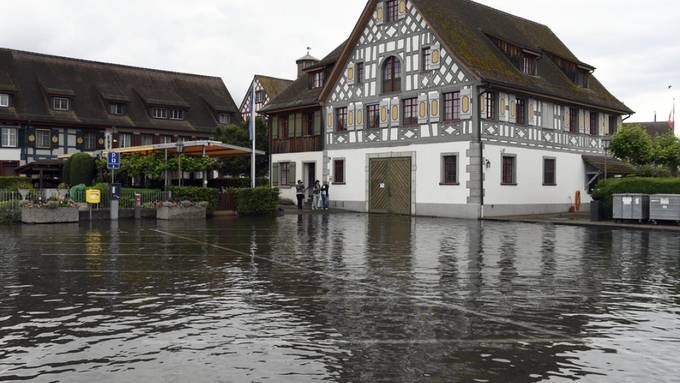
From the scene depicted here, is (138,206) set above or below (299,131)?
below

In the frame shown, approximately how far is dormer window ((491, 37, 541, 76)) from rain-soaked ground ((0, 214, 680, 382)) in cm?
1990

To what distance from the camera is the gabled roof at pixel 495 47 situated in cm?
3045

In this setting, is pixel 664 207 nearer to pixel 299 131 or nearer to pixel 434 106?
pixel 434 106

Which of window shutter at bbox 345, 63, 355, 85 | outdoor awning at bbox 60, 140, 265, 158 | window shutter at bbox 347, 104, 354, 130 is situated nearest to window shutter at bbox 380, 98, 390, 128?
window shutter at bbox 347, 104, 354, 130

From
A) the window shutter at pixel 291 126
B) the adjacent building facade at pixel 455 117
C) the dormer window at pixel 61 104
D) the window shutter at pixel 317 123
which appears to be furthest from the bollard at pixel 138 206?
the dormer window at pixel 61 104

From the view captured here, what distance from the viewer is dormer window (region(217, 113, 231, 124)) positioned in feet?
184

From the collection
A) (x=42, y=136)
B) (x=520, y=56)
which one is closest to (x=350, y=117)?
(x=520, y=56)

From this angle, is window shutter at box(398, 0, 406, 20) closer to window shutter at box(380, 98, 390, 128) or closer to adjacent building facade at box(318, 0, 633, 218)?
adjacent building facade at box(318, 0, 633, 218)

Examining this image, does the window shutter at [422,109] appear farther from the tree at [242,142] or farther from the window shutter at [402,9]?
the tree at [242,142]

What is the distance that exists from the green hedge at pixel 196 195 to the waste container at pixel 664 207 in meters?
17.7

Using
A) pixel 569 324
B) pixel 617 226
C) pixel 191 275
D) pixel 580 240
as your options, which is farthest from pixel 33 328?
pixel 617 226

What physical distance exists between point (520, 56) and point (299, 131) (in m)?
13.4

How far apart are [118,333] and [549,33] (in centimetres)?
3999

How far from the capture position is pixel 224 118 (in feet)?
186
